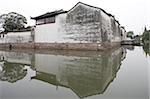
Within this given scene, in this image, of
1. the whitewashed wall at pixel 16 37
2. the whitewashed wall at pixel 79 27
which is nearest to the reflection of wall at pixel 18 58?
the whitewashed wall at pixel 79 27

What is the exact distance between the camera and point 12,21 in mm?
25094

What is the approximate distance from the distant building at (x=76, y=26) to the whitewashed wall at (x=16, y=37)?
5.10 feet

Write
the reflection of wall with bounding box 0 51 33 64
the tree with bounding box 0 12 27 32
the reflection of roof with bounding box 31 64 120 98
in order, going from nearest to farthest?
the reflection of roof with bounding box 31 64 120 98 → the reflection of wall with bounding box 0 51 33 64 → the tree with bounding box 0 12 27 32

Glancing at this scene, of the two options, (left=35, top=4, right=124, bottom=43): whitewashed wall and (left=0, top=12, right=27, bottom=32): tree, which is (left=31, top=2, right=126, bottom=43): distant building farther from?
(left=0, top=12, right=27, bottom=32): tree

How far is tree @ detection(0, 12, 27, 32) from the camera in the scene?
24.2 meters

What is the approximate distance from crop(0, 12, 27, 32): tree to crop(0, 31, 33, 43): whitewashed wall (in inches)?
89.9

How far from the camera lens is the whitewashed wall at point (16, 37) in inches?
785

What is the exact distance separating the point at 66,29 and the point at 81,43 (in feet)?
6.93

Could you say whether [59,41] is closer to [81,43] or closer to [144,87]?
[81,43]

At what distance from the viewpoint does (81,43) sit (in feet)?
48.5

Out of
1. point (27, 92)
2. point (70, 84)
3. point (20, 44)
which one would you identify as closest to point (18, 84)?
point (27, 92)

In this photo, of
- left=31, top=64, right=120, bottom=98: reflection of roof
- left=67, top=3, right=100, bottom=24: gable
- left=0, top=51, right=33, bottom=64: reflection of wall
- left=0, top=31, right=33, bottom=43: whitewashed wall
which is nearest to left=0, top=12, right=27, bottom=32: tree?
left=0, top=31, right=33, bottom=43: whitewashed wall

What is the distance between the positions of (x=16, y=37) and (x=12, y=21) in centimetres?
491

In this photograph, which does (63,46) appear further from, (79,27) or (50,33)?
(50,33)
